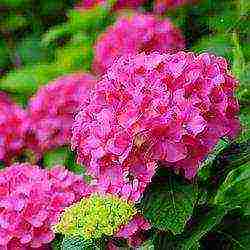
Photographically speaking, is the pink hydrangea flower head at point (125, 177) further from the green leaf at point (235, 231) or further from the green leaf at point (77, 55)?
the green leaf at point (77, 55)

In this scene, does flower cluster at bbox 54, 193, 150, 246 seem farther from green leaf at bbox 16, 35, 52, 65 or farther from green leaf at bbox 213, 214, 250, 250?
green leaf at bbox 16, 35, 52, 65

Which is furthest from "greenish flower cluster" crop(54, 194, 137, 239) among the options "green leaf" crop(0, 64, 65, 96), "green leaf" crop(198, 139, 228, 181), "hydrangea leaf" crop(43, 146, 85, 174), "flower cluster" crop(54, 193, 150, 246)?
"green leaf" crop(0, 64, 65, 96)

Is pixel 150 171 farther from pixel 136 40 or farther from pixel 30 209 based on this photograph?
pixel 136 40

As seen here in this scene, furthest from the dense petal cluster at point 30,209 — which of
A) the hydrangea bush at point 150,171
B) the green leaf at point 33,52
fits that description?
the green leaf at point 33,52

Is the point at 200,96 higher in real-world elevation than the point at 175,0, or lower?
higher

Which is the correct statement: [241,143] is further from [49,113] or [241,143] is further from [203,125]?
[49,113]

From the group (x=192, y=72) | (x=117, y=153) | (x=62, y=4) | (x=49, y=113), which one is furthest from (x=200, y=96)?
(x=62, y=4)
